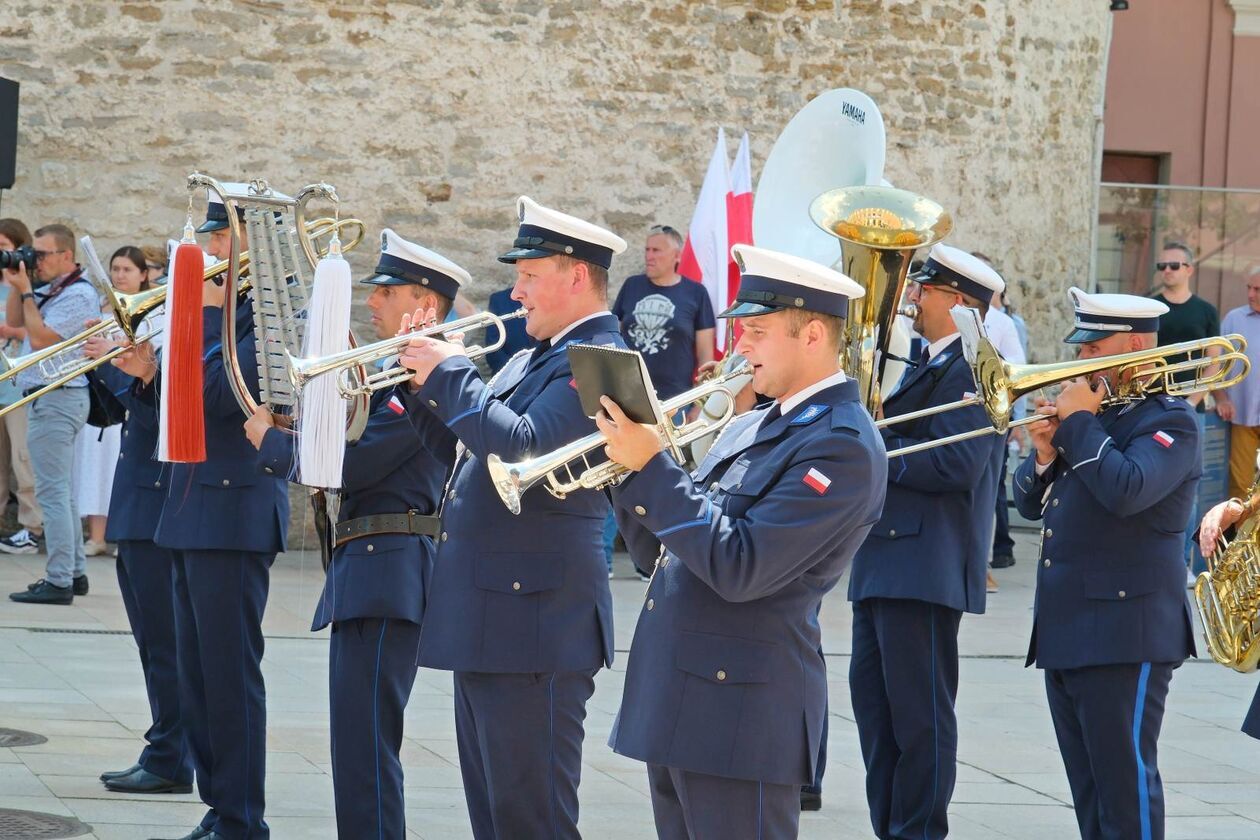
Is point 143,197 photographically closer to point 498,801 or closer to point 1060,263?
point 1060,263

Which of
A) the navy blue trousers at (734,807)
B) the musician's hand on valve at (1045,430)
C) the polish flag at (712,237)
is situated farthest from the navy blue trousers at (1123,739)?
the polish flag at (712,237)

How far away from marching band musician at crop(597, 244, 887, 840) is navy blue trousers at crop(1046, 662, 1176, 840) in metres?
1.52

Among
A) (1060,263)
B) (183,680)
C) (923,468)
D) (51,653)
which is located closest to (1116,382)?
(923,468)

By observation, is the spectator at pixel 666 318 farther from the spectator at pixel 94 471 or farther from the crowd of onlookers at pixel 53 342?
the spectator at pixel 94 471

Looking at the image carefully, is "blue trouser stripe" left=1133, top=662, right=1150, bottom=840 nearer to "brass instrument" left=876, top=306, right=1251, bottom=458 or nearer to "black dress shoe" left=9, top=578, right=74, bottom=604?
"brass instrument" left=876, top=306, right=1251, bottom=458

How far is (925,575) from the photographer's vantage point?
18.6 ft

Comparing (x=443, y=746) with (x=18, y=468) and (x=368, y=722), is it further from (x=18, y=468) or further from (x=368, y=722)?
(x=18, y=468)

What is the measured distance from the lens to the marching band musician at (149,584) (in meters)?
6.14

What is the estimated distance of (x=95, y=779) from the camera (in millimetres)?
6199

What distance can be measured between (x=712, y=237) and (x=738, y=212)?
0.25m

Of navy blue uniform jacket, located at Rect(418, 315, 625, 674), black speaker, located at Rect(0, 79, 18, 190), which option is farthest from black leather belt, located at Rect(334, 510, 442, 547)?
black speaker, located at Rect(0, 79, 18, 190)

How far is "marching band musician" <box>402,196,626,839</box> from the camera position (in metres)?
4.31

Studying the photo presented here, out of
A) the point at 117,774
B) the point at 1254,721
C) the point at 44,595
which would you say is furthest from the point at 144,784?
the point at 44,595

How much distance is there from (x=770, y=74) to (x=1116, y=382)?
822 centimetres
